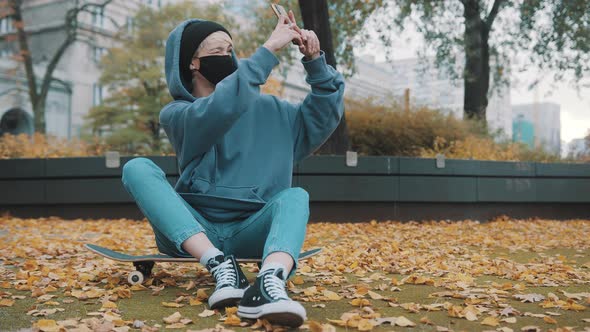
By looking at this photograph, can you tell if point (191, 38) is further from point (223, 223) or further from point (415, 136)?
point (415, 136)

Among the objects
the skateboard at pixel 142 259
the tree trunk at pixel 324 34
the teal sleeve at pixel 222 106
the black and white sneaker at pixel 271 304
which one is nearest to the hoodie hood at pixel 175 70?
the teal sleeve at pixel 222 106

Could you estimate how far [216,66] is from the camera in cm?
286

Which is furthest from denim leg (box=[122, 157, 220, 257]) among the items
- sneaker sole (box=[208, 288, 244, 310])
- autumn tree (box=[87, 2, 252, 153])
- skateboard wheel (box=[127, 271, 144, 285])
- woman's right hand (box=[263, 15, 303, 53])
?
autumn tree (box=[87, 2, 252, 153])

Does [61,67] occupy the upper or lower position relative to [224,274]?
upper

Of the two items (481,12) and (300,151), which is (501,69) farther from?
(300,151)

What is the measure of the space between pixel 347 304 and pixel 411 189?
5.52 meters

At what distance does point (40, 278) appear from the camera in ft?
11.0

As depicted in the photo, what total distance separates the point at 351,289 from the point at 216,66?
4.15 feet

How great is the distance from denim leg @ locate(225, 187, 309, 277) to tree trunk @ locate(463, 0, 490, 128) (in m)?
9.73

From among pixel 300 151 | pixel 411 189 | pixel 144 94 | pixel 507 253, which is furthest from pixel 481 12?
pixel 144 94

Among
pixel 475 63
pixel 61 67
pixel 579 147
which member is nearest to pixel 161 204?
pixel 475 63

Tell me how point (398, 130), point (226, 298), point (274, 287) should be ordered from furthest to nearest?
1. point (398, 130)
2. point (226, 298)
3. point (274, 287)

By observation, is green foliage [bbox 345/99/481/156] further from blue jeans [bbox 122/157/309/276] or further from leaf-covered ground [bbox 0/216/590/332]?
blue jeans [bbox 122/157/309/276]

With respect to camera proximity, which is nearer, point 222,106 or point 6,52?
point 222,106
